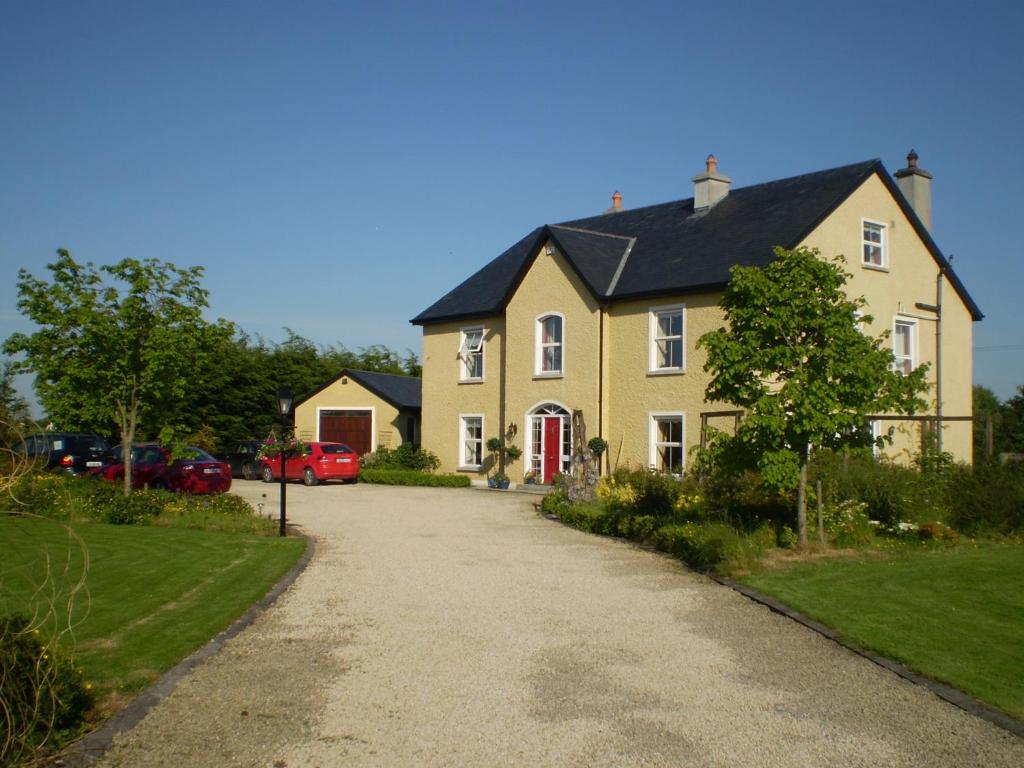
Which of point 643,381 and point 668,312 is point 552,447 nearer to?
point 643,381

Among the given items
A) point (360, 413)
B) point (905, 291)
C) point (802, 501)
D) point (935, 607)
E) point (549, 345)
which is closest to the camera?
point (935, 607)

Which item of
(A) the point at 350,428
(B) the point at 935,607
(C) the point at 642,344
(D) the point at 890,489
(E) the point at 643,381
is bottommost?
(B) the point at 935,607

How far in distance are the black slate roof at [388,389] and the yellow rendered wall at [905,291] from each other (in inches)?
624

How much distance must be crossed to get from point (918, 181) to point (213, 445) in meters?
27.1

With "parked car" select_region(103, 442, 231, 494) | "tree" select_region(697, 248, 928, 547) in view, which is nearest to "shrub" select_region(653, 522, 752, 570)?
"tree" select_region(697, 248, 928, 547)

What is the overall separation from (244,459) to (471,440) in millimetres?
8269

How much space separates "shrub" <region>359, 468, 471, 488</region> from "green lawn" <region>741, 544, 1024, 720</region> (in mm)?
17719

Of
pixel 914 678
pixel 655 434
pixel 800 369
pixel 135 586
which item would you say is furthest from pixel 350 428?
pixel 914 678

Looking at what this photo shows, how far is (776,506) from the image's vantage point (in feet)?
51.2

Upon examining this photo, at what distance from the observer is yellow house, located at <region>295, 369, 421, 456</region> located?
1421 inches

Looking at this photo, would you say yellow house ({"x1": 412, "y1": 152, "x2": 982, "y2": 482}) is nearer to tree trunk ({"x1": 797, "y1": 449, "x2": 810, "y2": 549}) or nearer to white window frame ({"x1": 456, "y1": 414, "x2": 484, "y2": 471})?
white window frame ({"x1": 456, "y1": 414, "x2": 484, "y2": 471})

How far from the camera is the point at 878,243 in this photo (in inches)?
1067

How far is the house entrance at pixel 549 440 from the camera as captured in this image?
28703mm

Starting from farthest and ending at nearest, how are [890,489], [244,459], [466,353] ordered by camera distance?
[244,459]
[466,353]
[890,489]
